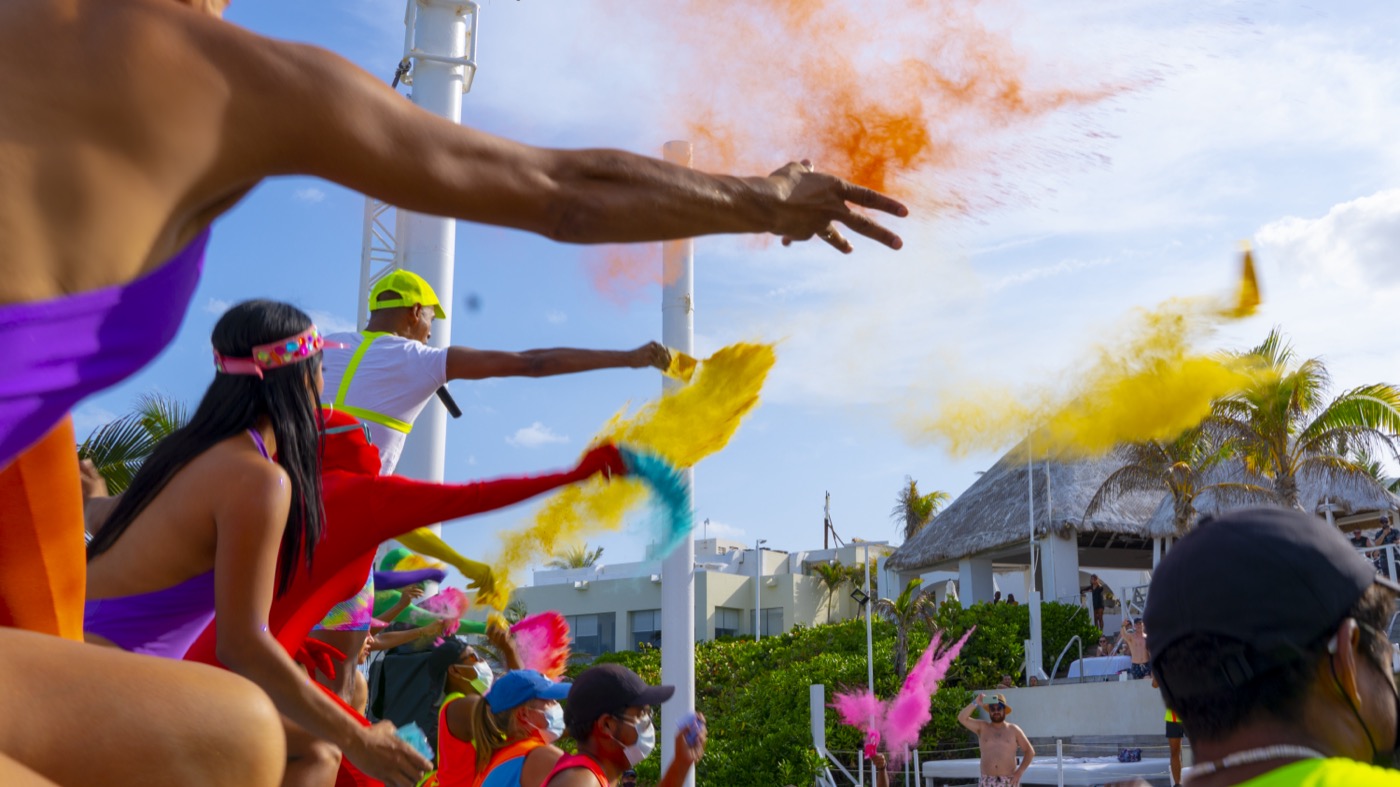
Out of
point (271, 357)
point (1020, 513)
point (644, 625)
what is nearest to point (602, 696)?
point (271, 357)

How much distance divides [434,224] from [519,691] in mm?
8308

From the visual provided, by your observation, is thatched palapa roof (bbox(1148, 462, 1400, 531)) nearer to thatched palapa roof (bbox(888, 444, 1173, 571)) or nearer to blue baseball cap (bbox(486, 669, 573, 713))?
thatched palapa roof (bbox(888, 444, 1173, 571))

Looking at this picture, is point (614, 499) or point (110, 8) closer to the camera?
point (110, 8)

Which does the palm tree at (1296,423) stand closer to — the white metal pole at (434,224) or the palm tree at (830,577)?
the white metal pole at (434,224)

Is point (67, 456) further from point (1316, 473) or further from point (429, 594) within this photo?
point (1316, 473)

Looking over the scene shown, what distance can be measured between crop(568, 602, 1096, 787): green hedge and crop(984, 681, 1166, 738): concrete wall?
1349 mm

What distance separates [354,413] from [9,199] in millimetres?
3158

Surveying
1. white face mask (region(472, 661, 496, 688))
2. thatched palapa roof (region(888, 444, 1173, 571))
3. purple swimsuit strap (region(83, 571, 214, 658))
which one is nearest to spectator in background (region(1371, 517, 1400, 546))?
thatched palapa roof (region(888, 444, 1173, 571))

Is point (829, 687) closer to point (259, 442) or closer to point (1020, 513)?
point (1020, 513)

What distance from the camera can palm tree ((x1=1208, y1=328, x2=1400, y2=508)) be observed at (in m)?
20.8

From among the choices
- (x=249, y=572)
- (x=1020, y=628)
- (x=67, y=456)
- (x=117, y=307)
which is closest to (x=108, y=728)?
(x=117, y=307)

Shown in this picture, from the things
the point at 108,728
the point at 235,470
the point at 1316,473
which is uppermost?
the point at 1316,473

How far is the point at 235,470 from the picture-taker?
8.87 feet

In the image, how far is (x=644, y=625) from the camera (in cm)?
4844
